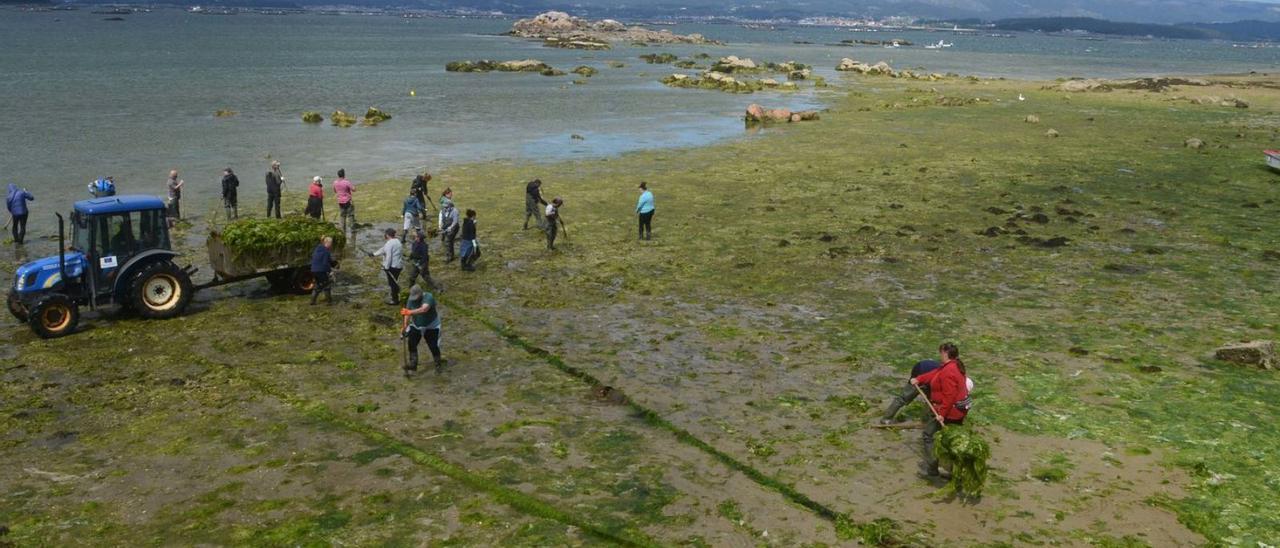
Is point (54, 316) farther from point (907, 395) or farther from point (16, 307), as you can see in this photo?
point (907, 395)

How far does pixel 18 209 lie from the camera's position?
92.4 feet

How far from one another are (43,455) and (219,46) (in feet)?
564

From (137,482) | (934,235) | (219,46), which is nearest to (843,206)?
(934,235)

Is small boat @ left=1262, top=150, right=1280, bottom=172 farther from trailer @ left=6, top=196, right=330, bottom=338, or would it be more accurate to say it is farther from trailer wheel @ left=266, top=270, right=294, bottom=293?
trailer @ left=6, top=196, right=330, bottom=338

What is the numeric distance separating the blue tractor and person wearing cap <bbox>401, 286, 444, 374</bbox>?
7354 millimetres

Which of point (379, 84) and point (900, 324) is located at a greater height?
point (379, 84)

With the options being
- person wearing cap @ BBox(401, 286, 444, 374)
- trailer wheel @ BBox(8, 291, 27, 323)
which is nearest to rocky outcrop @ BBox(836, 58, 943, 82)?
person wearing cap @ BBox(401, 286, 444, 374)

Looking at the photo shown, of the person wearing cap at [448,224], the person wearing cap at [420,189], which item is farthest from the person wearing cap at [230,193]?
the person wearing cap at [448,224]

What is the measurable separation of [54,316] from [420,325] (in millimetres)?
8889

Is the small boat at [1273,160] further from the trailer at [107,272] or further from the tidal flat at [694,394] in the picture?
the trailer at [107,272]

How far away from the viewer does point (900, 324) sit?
21.4m

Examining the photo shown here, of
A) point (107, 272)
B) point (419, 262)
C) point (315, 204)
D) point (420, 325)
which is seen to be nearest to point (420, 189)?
point (315, 204)

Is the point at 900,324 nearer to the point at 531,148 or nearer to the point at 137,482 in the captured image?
the point at 137,482

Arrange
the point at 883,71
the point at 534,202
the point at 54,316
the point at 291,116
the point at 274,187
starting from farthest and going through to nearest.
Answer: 1. the point at 883,71
2. the point at 291,116
3. the point at 274,187
4. the point at 534,202
5. the point at 54,316
